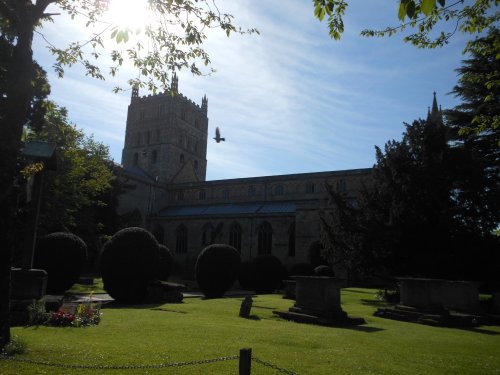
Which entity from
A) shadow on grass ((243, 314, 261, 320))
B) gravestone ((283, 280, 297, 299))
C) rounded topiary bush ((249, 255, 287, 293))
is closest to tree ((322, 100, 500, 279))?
gravestone ((283, 280, 297, 299))

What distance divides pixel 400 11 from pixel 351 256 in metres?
19.6

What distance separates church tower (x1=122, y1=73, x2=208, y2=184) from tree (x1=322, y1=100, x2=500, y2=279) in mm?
37088

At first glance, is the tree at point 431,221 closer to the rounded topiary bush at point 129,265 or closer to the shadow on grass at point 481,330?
the shadow on grass at point 481,330

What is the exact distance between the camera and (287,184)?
4472 cm

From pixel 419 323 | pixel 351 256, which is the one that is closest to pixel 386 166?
pixel 351 256

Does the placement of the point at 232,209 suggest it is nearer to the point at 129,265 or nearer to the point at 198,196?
the point at 198,196

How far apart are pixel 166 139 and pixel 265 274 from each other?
113 feet

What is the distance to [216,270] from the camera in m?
22.2

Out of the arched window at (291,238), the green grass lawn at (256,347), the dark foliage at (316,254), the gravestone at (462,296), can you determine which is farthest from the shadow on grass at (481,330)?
the arched window at (291,238)

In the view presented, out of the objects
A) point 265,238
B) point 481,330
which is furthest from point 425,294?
point 265,238

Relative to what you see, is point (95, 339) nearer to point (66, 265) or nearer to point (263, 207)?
point (66, 265)

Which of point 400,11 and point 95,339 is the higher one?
point 400,11

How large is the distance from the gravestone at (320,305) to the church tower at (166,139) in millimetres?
42659

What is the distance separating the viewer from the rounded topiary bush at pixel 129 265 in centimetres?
1708
